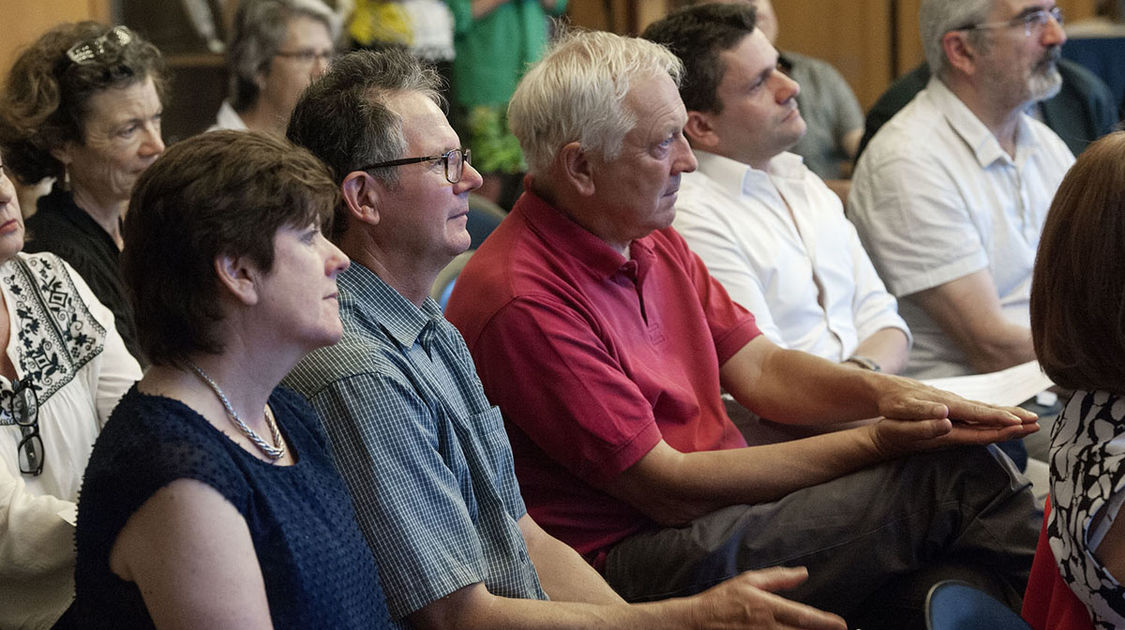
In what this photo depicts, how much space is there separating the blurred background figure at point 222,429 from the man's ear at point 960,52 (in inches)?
82.9

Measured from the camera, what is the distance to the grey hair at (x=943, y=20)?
2941 mm

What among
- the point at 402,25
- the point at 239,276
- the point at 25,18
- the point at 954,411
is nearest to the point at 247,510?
the point at 239,276

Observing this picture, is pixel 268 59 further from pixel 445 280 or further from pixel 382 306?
pixel 382 306

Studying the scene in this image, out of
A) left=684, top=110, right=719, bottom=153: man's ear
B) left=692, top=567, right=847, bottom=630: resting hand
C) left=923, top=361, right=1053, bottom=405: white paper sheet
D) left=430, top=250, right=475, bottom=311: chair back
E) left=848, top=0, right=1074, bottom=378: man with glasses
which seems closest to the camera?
left=692, top=567, right=847, bottom=630: resting hand

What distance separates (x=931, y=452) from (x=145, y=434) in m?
1.14

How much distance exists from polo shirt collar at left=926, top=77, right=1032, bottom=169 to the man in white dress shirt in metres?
0.53

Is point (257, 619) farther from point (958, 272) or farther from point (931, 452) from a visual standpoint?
point (958, 272)

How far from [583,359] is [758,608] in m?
0.51

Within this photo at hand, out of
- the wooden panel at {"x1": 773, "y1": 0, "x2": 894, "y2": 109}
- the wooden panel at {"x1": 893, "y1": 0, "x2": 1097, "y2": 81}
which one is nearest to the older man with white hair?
the wooden panel at {"x1": 893, "y1": 0, "x2": 1097, "y2": 81}

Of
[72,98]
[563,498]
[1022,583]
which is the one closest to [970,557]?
[1022,583]

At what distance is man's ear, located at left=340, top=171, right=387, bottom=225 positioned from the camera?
150 centimetres

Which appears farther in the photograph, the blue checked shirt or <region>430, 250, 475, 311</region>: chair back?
<region>430, 250, 475, 311</region>: chair back

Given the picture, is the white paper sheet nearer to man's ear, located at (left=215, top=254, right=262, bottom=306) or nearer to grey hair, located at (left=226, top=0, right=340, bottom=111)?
→ man's ear, located at (left=215, top=254, right=262, bottom=306)

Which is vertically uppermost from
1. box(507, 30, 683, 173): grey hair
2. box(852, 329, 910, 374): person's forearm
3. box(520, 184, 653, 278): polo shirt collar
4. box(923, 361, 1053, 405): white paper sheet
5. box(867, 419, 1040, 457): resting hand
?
box(507, 30, 683, 173): grey hair
